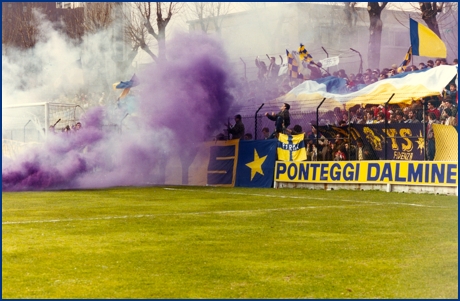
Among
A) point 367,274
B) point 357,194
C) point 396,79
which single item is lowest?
point 357,194

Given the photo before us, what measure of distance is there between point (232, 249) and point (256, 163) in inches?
598

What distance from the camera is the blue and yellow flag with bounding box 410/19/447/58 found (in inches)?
996

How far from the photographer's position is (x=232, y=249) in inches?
416

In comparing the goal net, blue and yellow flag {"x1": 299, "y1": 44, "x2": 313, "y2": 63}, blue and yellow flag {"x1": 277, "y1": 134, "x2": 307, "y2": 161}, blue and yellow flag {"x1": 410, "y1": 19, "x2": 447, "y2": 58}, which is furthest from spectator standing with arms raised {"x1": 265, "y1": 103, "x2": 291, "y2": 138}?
the goal net

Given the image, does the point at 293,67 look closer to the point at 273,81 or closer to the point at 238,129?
the point at 273,81

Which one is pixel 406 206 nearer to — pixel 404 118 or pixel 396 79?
A: pixel 404 118

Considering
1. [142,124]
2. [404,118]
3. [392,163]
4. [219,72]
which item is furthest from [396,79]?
[142,124]

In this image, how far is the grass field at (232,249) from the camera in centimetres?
778

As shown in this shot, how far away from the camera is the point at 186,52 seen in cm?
2886

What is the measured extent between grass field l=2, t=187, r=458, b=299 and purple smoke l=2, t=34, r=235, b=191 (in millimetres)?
8554

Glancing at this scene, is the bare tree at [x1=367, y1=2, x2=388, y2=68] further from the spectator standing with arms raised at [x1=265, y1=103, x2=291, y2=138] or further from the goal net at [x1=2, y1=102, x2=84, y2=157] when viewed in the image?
the goal net at [x1=2, y1=102, x2=84, y2=157]

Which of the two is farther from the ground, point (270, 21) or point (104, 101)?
point (270, 21)

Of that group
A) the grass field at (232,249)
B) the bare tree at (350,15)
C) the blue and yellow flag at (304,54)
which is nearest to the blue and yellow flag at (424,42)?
the blue and yellow flag at (304,54)

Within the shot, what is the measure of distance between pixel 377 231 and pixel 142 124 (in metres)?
16.8
